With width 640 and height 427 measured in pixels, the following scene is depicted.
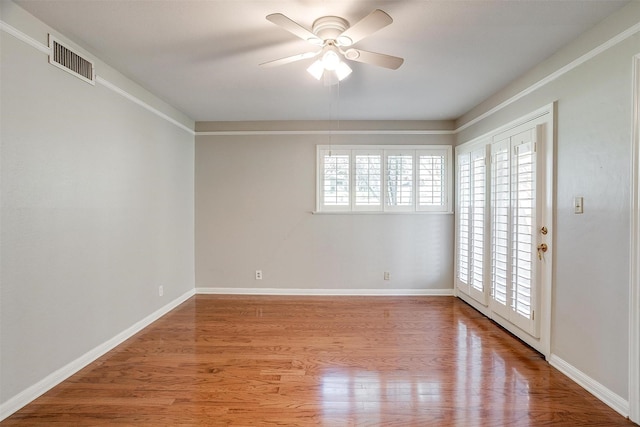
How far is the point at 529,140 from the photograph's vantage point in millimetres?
2844

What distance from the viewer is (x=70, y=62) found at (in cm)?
240

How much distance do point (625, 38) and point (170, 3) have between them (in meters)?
2.89

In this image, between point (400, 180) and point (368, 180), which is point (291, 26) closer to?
point (368, 180)

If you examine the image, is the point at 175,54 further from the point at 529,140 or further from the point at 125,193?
the point at 529,140

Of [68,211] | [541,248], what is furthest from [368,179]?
[68,211]

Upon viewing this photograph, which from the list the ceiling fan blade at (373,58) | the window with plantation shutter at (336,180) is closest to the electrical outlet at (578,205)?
the ceiling fan blade at (373,58)

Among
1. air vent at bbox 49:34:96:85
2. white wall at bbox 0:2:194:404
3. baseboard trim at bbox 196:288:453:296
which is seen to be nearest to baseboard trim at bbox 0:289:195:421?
white wall at bbox 0:2:194:404

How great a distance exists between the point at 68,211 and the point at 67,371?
3.98 feet

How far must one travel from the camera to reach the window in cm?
458

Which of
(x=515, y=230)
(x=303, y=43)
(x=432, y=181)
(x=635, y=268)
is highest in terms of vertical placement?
(x=303, y=43)

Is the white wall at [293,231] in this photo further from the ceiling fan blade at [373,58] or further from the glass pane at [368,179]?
the ceiling fan blade at [373,58]

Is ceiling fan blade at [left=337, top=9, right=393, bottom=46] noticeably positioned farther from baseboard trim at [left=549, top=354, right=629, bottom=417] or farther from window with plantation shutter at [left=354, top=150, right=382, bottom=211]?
baseboard trim at [left=549, top=354, right=629, bottom=417]

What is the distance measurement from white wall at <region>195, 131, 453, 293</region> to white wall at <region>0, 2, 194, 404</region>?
101 cm

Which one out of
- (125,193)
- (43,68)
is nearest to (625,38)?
(43,68)
